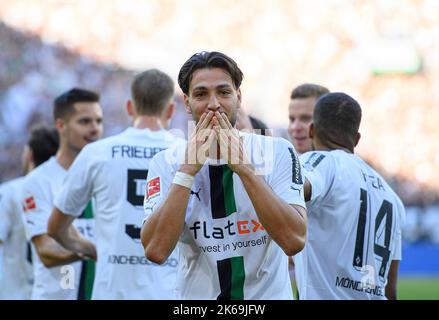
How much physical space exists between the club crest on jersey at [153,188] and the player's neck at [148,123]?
82.7 inches

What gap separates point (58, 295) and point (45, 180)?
1.00 meters

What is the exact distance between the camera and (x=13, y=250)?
7695 mm

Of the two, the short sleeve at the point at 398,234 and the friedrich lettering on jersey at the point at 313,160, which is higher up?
the friedrich lettering on jersey at the point at 313,160

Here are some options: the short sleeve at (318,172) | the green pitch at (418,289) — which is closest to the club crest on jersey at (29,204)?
the short sleeve at (318,172)

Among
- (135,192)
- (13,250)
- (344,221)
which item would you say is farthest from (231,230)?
(13,250)

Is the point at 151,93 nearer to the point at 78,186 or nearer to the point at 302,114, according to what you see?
the point at 78,186

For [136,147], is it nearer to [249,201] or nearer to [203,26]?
[249,201]

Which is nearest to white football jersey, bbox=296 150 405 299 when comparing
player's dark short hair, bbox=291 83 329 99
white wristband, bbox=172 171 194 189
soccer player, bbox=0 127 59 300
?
white wristband, bbox=172 171 194 189

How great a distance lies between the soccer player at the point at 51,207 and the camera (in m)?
6.54

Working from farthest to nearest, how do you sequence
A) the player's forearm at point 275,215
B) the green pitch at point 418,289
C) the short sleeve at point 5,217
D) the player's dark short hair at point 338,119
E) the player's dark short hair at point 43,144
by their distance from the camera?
the green pitch at point 418,289, the player's dark short hair at point 43,144, the short sleeve at point 5,217, the player's dark short hair at point 338,119, the player's forearm at point 275,215

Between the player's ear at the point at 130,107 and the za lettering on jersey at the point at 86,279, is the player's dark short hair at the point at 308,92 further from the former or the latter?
the za lettering on jersey at the point at 86,279

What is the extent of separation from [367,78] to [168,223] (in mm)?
19820

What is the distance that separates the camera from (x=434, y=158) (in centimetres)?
2208
